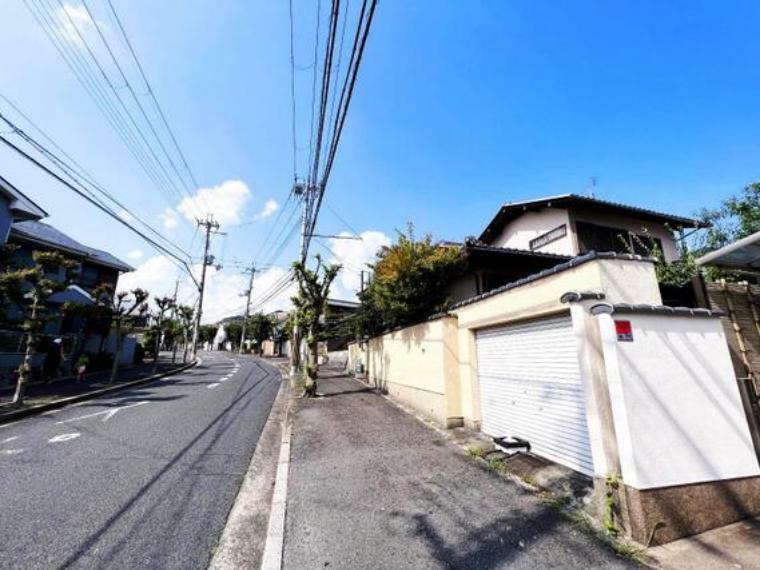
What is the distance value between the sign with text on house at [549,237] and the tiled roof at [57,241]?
2351cm

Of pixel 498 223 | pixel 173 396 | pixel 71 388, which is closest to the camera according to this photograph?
pixel 173 396

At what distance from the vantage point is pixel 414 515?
4.04 meters

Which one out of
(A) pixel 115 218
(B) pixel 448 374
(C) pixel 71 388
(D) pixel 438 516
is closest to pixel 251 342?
(C) pixel 71 388

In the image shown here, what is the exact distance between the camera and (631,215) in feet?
46.3

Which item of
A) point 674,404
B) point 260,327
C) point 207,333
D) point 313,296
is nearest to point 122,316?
point 313,296

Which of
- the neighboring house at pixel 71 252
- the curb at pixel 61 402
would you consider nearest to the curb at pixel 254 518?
the curb at pixel 61 402

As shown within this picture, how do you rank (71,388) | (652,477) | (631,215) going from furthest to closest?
(631,215) → (71,388) → (652,477)

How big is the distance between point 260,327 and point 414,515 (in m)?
44.6

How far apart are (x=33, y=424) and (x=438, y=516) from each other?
9.95m

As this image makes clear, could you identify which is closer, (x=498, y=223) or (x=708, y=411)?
(x=708, y=411)

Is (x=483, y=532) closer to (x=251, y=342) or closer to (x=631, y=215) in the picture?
(x=631, y=215)

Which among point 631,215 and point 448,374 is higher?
point 631,215

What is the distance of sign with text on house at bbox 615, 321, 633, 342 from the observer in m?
3.87

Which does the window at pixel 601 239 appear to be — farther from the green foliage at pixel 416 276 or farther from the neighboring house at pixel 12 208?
the neighboring house at pixel 12 208
